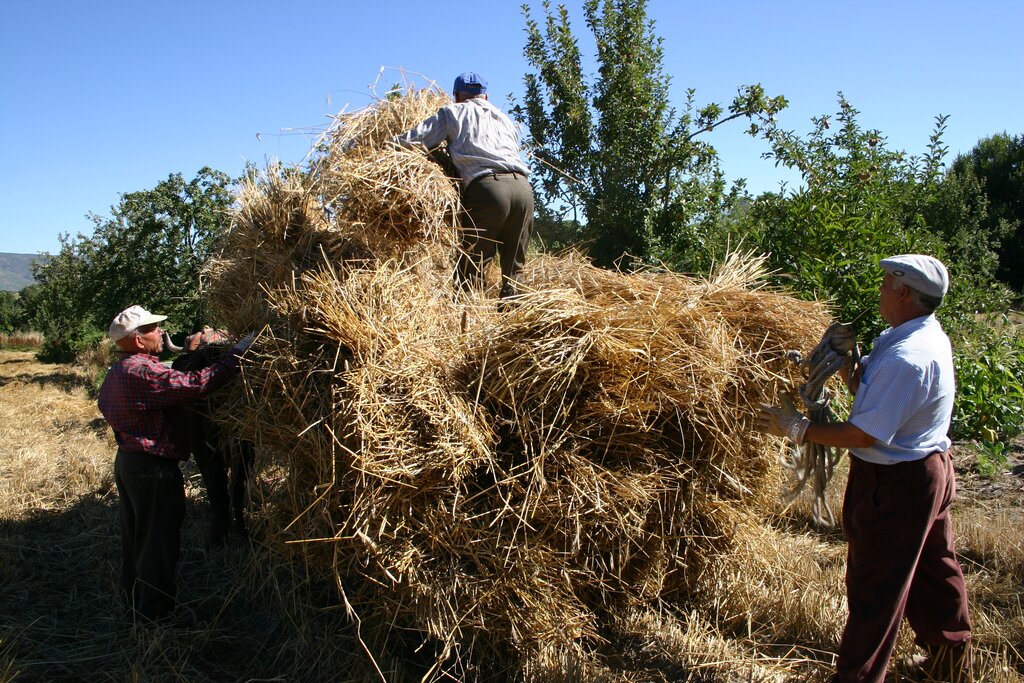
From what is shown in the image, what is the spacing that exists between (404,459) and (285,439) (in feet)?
1.87

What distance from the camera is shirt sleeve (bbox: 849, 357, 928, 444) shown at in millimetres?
2428

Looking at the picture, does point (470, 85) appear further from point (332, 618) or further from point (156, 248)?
point (156, 248)

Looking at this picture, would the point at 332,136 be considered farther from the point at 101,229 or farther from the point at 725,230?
the point at 101,229

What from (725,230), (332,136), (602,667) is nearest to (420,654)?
(602,667)

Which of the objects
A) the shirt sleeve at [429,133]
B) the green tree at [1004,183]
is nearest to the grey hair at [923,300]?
the shirt sleeve at [429,133]

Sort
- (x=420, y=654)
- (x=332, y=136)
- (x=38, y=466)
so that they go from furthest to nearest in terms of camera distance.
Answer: (x=38, y=466), (x=332, y=136), (x=420, y=654)

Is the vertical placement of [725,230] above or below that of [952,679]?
above

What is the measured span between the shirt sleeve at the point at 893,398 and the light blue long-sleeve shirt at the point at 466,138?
7.05 ft

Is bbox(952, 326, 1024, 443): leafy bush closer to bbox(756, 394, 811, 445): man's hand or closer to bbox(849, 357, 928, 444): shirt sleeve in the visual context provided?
bbox(756, 394, 811, 445): man's hand

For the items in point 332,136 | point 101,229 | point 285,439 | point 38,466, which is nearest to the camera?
point 285,439

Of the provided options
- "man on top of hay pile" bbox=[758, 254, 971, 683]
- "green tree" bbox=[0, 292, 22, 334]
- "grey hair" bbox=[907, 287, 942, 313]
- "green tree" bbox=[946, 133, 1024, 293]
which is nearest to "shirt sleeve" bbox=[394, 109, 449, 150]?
"man on top of hay pile" bbox=[758, 254, 971, 683]

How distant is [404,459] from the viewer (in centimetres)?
262

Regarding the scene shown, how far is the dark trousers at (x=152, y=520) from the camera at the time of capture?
11.7ft

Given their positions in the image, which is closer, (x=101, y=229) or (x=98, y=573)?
(x=98, y=573)
